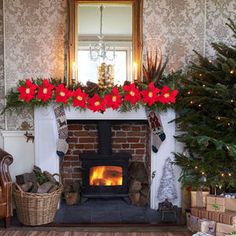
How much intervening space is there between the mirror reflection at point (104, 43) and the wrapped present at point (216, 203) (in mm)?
1520

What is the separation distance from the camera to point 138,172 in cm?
428

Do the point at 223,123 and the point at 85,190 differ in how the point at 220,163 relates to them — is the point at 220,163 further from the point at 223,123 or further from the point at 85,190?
the point at 85,190

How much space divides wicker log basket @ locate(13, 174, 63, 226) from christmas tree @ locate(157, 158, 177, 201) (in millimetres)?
1138

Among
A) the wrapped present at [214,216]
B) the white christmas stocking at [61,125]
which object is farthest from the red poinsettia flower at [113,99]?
the wrapped present at [214,216]

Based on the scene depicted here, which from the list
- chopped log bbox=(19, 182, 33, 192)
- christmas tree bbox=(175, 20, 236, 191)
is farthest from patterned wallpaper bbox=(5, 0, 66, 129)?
christmas tree bbox=(175, 20, 236, 191)

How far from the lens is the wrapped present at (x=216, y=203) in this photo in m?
3.35

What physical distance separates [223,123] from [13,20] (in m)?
2.41

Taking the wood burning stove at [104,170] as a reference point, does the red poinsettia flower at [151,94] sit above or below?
above

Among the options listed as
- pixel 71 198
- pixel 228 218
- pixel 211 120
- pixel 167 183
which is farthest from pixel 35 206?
pixel 211 120

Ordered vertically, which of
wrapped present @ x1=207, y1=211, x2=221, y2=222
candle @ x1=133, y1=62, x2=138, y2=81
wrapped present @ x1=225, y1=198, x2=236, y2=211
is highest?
candle @ x1=133, y1=62, x2=138, y2=81

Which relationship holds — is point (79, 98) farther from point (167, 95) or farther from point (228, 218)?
point (228, 218)

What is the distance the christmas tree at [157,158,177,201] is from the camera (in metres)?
3.94

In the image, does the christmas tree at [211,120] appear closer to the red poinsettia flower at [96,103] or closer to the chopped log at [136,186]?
the chopped log at [136,186]

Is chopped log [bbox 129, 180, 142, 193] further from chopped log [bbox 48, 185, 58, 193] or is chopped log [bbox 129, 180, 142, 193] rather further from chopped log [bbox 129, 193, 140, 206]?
chopped log [bbox 48, 185, 58, 193]
